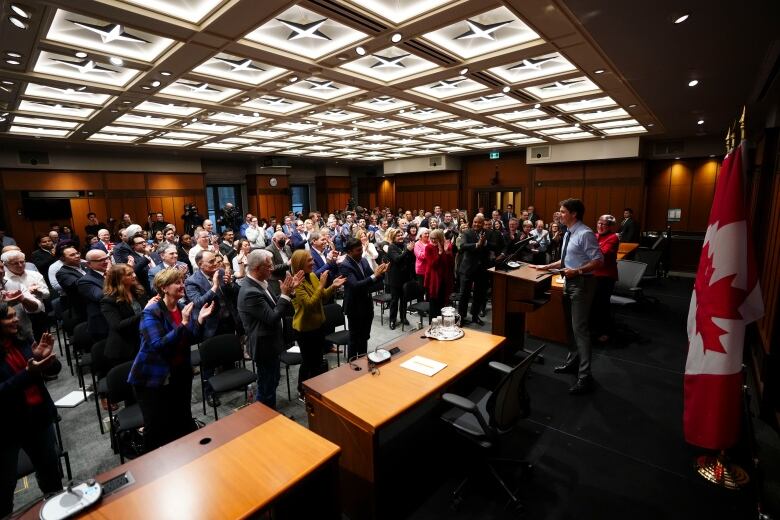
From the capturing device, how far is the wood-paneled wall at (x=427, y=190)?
16578 millimetres

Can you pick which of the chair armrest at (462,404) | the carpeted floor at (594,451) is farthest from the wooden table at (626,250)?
the chair armrest at (462,404)

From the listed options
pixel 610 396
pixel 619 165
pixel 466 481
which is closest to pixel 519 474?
pixel 466 481

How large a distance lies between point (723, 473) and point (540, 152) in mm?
11873

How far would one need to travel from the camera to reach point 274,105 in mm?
7156

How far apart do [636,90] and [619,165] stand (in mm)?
7267

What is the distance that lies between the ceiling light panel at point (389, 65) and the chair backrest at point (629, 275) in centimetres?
453

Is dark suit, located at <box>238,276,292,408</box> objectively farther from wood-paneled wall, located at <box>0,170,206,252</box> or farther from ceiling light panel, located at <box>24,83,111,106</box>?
wood-paneled wall, located at <box>0,170,206,252</box>

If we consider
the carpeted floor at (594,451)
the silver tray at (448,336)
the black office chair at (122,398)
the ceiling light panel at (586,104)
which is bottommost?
the carpeted floor at (594,451)

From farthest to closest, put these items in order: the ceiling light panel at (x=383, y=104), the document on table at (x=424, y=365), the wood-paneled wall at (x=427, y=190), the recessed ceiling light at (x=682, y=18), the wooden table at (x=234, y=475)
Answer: the wood-paneled wall at (x=427, y=190) → the ceiling light panel at (x=383, y=104) → the recessed ceiling light at (x=682, y=18) → the document on table at (x=424, y=365) → the wooden table at (x=234, y=475)

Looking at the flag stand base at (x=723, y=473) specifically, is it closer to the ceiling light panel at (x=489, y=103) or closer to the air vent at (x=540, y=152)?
the ceiling light panel at (x=489, y=103)

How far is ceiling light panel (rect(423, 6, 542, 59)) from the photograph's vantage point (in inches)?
159

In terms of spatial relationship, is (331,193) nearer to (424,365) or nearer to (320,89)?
(320,89)

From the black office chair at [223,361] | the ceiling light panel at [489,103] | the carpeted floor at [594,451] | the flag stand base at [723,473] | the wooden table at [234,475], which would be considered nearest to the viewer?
the wooden table at [234,475]

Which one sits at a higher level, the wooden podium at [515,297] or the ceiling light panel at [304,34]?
the ceiling light panel at [304,34]
